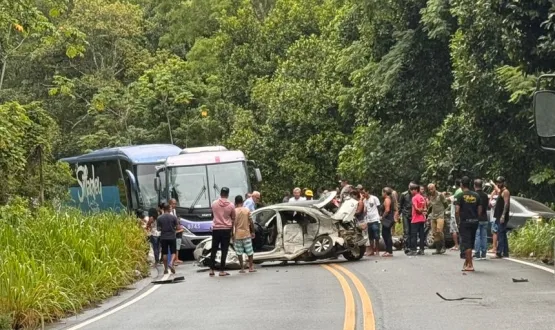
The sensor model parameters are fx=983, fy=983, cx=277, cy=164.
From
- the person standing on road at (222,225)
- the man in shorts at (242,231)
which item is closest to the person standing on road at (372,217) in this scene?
the man in shorts at (242,231)

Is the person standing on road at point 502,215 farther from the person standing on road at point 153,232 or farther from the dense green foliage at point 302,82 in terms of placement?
the person standing on road at point 153,232

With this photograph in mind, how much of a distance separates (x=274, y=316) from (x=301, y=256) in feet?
30.5

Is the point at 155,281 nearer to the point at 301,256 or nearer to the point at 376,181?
the point at 301,256

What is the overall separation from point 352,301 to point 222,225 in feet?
21.4

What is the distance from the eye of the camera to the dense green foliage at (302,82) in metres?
23.7

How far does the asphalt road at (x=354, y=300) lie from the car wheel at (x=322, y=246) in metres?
1.54

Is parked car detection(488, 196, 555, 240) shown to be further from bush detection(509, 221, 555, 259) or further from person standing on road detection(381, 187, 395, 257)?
person standing on road detection(381, 187, 395, 257)

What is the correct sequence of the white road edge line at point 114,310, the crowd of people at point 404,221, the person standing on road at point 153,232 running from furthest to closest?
1. the person standing on road at point 153,232
2. the crowd of people at point 404,221
3. the white road edge line at point 114,310

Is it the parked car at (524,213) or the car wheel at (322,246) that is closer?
the car wheel at (322,246)

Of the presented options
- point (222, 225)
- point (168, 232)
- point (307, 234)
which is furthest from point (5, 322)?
point (307, 234)

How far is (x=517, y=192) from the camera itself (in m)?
30.0

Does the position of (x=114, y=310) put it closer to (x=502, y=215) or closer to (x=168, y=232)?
(x=168, y=232)

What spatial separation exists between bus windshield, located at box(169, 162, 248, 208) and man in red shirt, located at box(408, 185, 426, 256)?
679 cm

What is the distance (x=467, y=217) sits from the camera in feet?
61.0
